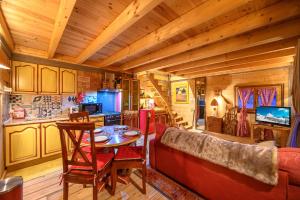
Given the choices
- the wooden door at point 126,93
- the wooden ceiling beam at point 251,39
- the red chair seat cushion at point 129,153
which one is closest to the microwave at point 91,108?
the wooden door at point 126,93

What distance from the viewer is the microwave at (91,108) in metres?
3.58

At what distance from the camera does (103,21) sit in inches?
74.0

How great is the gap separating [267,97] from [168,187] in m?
4.36

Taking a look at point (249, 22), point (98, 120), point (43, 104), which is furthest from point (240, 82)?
point (43, 104)

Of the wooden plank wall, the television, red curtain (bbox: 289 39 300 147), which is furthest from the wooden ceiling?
the wooden plank wall

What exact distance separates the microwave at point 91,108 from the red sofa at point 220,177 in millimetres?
2166

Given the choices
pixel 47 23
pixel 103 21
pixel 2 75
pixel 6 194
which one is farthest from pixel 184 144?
pixel 2 75

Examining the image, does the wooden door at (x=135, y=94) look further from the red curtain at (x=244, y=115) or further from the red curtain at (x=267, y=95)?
the red curtain at (x=267, y=95)

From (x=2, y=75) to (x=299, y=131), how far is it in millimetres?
4829

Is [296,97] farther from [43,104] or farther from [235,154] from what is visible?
[43,104]

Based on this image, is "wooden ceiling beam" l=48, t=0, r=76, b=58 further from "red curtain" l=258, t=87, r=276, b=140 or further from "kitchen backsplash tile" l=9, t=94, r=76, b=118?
"red curtain" l=258, t=87, r=276, b=140

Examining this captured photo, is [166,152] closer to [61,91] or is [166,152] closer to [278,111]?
[61,91]

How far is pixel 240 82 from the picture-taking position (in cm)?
481

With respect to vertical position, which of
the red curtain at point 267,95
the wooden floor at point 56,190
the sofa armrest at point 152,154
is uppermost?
the red curtain at point 267,95
